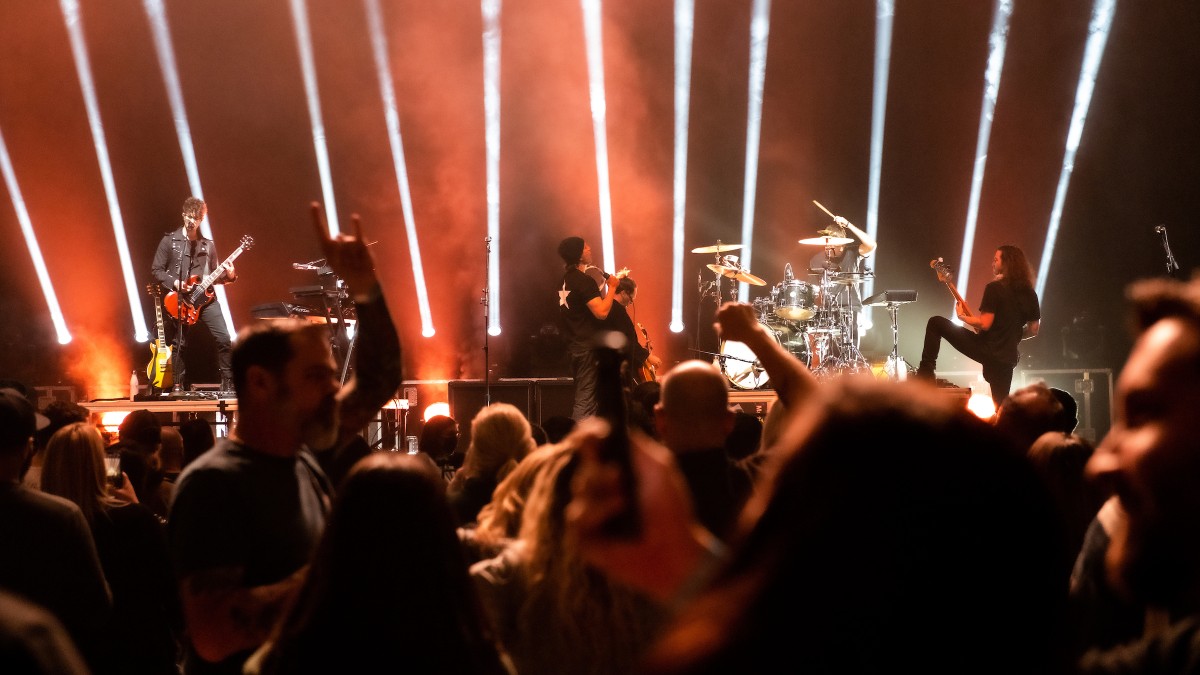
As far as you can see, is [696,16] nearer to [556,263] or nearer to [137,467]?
[556,263]

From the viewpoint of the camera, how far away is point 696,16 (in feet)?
42.0

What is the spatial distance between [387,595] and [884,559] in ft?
3.52

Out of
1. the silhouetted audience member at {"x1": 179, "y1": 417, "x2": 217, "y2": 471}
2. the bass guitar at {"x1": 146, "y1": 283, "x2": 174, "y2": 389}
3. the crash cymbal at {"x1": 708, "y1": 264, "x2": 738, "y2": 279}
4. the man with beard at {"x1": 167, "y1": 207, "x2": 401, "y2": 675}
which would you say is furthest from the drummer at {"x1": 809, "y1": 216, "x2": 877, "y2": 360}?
the man with beard at {"x1": 167, "y1": 207, "x2": 401, "y2": 675}

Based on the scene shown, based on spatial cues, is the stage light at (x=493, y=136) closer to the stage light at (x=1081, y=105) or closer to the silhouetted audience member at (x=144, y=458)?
the stage light at (x=1081, y=105)

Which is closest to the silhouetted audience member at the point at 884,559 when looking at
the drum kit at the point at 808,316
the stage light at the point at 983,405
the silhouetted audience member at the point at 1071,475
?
the silhouetted audience member at the point at 1071,475

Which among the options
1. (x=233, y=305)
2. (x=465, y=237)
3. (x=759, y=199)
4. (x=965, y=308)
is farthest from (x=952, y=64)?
(x=233, y=305)

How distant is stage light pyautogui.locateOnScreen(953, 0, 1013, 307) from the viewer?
12484 millimetres

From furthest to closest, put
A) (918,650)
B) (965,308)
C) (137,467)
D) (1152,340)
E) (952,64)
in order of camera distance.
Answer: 1. (952,64)
2. (965,308)
3. (137,467)
4. (1152,340)
5. (918,650)

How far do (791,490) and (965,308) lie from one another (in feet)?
27.5

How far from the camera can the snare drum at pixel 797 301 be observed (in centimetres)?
1132

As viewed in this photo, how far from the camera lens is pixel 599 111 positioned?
12.9 meters

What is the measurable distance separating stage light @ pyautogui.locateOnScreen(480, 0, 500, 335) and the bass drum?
3.10 m

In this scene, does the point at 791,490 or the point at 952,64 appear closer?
the point at 791,490

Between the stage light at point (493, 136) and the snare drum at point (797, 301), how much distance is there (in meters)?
3.51
